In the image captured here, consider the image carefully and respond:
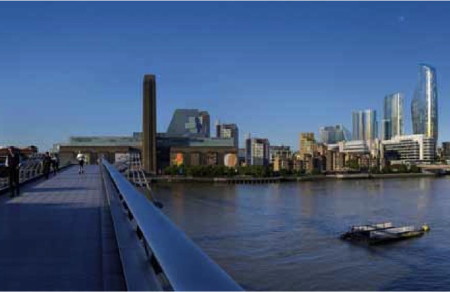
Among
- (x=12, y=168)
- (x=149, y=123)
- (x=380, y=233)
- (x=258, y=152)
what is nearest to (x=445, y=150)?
(x=258, y=152)

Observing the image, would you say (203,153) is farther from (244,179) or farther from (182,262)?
(182,262)

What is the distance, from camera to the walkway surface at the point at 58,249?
2172mm

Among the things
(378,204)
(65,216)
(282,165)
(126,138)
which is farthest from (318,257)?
(282,165)

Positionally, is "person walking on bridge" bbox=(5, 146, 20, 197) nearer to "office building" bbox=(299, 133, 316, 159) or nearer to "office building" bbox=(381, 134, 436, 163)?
"office building" bbox=(381, 134, 436, 163)

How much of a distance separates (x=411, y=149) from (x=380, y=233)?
10971 centimetres

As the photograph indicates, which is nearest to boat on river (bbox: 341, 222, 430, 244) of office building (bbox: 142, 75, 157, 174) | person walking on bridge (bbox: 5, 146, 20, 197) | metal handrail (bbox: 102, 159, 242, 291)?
person walking on bridge (bbox: 5, 146, 20, 197)

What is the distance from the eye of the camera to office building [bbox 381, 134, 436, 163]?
124562 millimetres

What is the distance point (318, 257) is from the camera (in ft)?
62.0

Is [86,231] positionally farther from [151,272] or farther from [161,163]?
[161,163]

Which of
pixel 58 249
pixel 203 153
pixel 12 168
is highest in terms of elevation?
pixel 203 153

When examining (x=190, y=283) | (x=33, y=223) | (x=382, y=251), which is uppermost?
A: (x=190, y=283)

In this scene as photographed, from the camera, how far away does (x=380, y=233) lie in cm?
Result: 2458

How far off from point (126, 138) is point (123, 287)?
90889 mm

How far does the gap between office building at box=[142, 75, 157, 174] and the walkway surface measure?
77.8 meters
